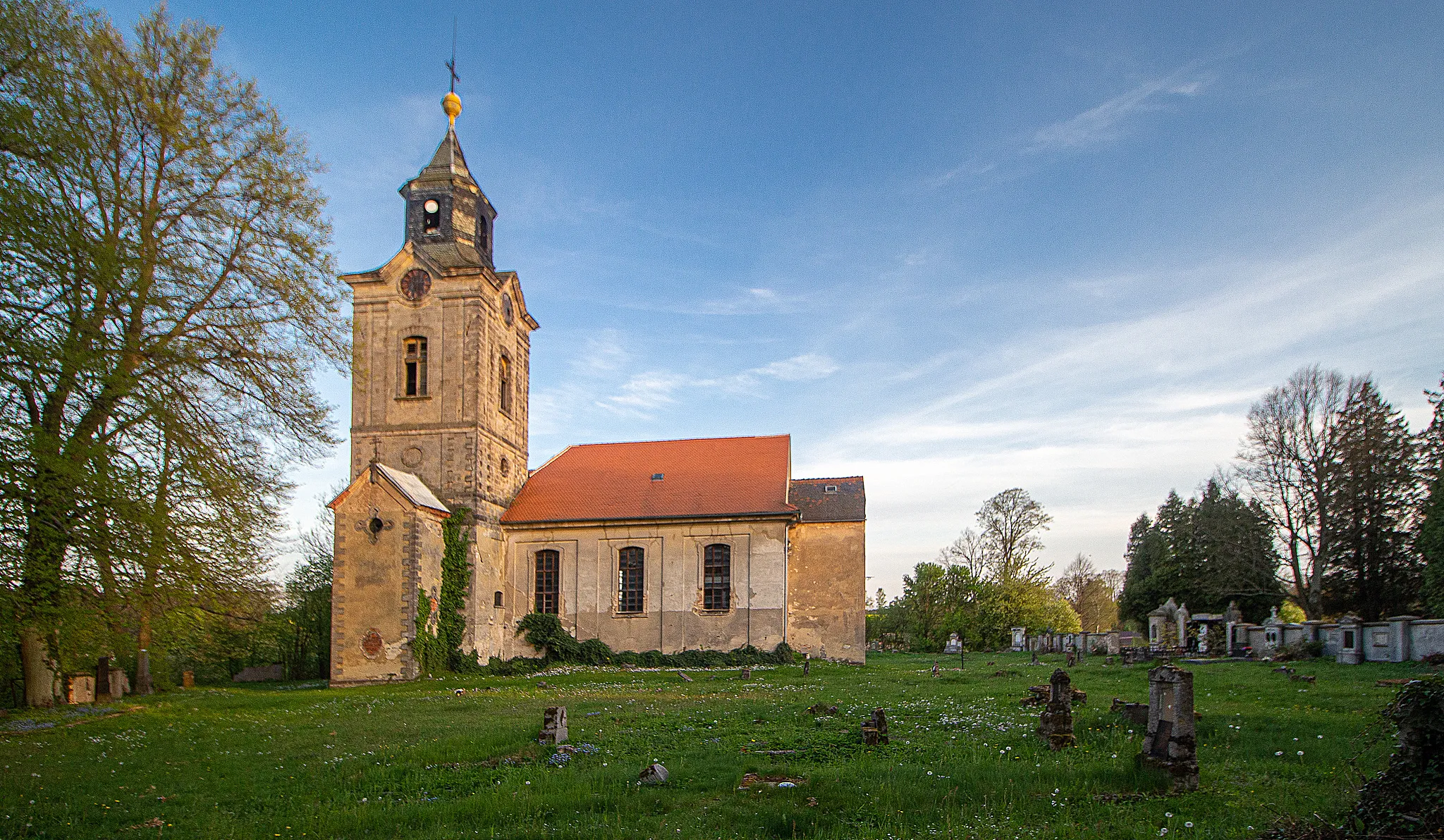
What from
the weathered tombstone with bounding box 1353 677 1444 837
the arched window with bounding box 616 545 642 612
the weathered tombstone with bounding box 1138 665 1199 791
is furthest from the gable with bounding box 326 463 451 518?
the weathered tombstone with bounding box 1353 677 1444 837

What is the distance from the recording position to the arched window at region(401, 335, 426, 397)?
98.6 feet

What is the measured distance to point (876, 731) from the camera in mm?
10734

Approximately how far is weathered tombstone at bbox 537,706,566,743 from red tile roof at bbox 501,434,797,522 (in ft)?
59.7

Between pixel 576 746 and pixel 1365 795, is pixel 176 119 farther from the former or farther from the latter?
pixel 1365 795

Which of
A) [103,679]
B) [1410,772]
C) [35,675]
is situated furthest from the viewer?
[103,679]

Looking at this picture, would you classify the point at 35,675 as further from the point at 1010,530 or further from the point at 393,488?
the point at 1010,530

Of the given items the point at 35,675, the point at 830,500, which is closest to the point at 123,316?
the point at 35,675

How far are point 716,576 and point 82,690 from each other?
61.7ft

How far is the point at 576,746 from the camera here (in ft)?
36.4

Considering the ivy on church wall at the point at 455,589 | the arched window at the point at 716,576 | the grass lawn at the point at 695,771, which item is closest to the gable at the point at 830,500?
the arched window at the point at 716,576

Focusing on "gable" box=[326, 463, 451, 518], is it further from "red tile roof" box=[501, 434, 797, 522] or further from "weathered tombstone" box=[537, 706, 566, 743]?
"weathered tombstone" box=[537, 706, 566, 743]

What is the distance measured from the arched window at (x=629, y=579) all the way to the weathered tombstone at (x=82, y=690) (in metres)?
15.3

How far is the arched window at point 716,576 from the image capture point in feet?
97.5

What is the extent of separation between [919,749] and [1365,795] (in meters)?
4.80
